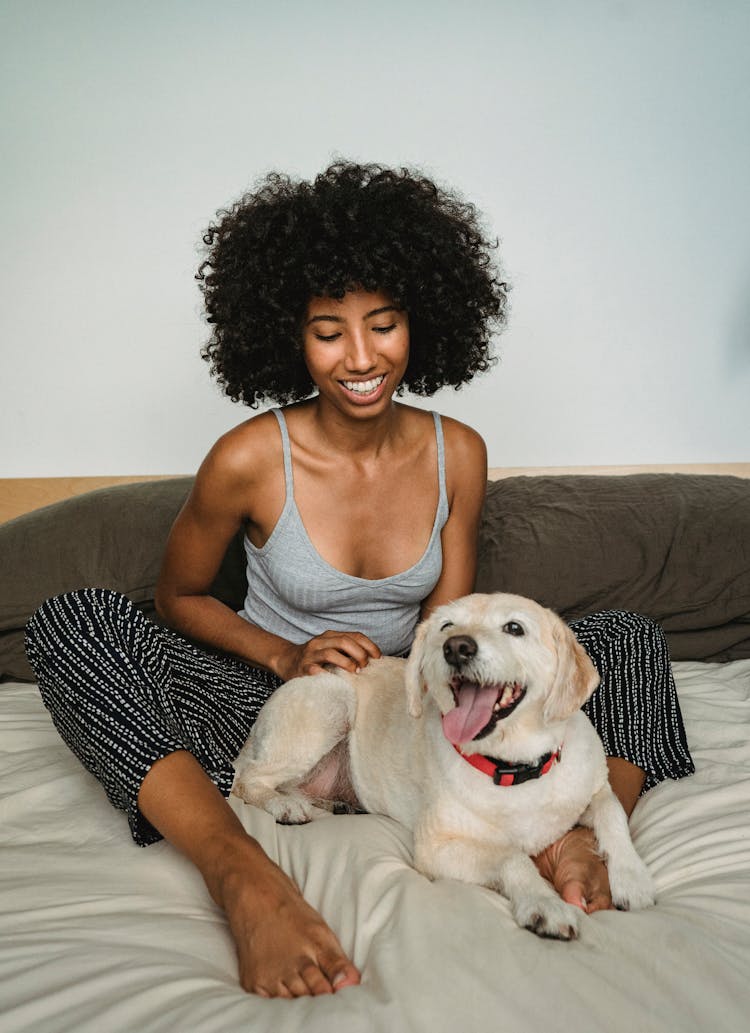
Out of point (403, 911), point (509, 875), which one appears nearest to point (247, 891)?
point (403, 911)

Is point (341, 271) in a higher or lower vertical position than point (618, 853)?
higher

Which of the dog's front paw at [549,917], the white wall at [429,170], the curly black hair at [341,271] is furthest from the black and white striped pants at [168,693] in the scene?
the white wall at [429,170]

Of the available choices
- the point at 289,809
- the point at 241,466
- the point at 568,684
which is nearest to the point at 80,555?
the point at 241,466

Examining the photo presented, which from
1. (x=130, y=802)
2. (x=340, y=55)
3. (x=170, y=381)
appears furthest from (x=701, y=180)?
(x=130, y=802)

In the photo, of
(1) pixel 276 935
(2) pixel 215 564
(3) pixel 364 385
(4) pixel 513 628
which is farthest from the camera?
(2) pixel 215 564

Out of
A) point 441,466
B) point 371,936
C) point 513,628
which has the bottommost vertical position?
point 371,936

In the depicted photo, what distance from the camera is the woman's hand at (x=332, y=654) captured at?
205cm

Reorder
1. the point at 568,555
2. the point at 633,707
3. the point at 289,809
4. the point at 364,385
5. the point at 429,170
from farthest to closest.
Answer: the point at 429,170 < the point at 568,555 < the point at 364,385 < the point at 633,707 < the point at 289,809

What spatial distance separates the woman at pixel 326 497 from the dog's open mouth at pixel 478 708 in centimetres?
41

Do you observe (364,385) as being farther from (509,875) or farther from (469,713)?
(509,875)

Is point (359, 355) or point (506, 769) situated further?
point (359, 355)

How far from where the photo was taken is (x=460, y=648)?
5.16 ft

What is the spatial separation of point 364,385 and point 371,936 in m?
1.19

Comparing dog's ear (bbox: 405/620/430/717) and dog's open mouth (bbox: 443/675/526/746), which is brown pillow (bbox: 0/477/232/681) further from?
dog's open mouth (bbox: 443/675/526/746)
